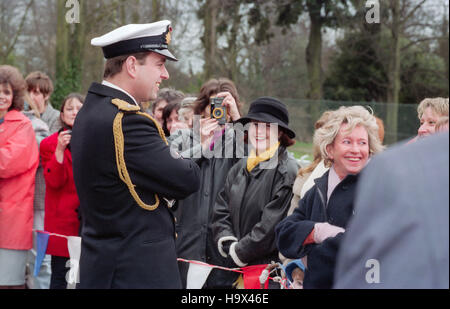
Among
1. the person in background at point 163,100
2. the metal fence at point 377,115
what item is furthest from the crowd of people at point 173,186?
the metal fence at point 377,115

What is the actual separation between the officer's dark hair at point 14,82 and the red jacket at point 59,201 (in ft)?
1.42

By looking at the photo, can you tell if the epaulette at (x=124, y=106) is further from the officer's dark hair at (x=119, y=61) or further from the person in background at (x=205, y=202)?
the person in background at (x=205, y=202)

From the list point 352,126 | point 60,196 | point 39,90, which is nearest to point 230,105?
point 352,126

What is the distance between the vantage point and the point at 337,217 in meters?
2.99

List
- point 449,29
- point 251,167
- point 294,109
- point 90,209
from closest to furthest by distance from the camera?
point 90,209 → point 251,167 → point 294,109 → point 449,29

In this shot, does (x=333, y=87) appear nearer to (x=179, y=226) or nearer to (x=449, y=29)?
(x=449, y=29)

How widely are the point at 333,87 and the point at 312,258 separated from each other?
24295 millimetres

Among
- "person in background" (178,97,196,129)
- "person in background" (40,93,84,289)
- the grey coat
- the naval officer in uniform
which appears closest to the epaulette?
the naval officer in uniform

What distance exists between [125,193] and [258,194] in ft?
4.70

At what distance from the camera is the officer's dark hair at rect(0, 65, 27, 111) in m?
4.86

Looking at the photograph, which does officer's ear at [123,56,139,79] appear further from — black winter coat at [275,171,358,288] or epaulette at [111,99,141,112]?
black winter coat at [275,171,358,288]

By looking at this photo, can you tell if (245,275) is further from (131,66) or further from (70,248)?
(131,66)
